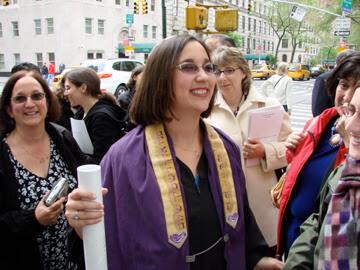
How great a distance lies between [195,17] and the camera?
Result: 9.15 meters

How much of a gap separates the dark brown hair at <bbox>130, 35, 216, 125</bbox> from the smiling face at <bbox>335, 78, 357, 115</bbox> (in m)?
0.95

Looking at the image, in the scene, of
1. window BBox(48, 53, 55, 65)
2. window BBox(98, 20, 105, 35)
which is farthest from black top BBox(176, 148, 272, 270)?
window BBox(98, 20, 105, 35)

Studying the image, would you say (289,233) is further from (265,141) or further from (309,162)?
(265,141)

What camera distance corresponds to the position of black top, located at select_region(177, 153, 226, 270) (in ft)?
5.95

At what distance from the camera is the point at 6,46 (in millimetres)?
38781

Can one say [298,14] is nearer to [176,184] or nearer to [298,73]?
[298,73]

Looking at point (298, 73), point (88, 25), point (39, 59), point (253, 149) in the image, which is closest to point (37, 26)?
point (39, 59)

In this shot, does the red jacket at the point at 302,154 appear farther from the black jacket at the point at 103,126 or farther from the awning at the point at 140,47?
the awning at the point at 140,47

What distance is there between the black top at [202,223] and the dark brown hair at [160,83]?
0.27 meters

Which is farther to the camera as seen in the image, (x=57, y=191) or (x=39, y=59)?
(x=39, y=59)

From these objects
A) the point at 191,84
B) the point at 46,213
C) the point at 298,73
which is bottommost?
the point at 298,73

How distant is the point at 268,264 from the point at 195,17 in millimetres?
7980

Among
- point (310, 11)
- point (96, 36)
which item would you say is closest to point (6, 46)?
point (96, 36)

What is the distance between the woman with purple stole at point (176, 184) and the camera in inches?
68.4
